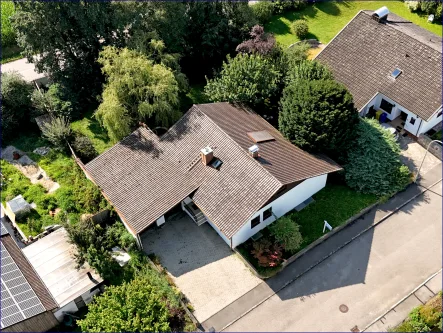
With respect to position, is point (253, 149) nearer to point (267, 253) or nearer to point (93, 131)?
point (267, 253)

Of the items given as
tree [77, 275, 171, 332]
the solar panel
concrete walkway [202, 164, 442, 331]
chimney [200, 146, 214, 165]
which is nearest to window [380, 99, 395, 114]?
concrete walkway [202, 164, 442, 331]

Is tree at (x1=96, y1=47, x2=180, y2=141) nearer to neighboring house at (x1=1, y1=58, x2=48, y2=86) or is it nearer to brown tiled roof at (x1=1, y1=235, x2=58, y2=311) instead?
brown tiled roof at (x1=1, y1=235, x2=58, y2=311)

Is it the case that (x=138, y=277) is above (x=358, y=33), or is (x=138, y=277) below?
below

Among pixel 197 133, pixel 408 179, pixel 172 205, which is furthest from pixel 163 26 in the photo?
pixel 408 179

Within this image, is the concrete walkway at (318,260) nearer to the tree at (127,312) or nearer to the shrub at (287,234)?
the shrub at (287,234)

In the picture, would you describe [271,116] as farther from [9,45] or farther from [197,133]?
[9,45]

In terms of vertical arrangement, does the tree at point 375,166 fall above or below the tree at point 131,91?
below

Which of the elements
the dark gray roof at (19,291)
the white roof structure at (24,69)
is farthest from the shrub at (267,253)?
the white roof structure at (24,69)
